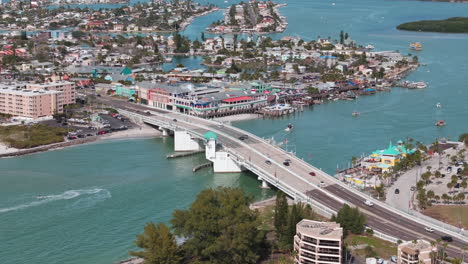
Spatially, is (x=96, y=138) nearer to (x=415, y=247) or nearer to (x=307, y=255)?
(x=307, y=255)

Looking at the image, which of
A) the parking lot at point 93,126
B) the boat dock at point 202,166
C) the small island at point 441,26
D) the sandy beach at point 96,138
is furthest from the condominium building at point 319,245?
the small island at point 441,26

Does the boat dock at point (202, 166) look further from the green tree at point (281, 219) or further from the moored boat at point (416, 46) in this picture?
the moored boat at point (416, 46)

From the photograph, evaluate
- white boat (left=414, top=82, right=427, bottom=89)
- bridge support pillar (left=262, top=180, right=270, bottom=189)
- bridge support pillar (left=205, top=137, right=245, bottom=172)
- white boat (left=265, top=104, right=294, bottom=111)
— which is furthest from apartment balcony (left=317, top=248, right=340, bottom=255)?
white boat (left=414, top=82, right=427, bottom=89)

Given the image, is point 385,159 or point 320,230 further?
point 385,159

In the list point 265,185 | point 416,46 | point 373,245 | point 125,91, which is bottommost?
point 373,245

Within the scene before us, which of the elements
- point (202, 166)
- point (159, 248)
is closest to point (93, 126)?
point (202, 166)

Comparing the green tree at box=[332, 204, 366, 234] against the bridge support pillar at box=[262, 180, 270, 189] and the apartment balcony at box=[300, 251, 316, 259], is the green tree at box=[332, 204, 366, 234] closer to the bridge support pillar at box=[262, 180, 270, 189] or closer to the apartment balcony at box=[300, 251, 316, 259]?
the apartment balcony at box=[300, 251, 316, 259]

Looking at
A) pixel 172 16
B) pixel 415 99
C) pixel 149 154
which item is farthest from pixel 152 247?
pixel 172 16
